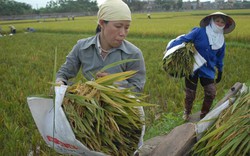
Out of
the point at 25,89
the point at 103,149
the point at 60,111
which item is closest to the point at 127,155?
the point at 103,149

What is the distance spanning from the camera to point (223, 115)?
1.55 metres

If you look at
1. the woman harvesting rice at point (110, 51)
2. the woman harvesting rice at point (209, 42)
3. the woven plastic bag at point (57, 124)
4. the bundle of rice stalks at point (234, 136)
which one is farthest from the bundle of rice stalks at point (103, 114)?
the woman harvesting rice at point (209, 42)

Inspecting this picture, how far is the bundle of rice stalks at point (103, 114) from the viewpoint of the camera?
5.01 ft

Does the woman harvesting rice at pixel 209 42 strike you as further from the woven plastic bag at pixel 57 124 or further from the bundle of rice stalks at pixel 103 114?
the woven plastic bag at pixel 57 124

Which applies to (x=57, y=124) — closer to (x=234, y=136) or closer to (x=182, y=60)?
(x=234, y=136)

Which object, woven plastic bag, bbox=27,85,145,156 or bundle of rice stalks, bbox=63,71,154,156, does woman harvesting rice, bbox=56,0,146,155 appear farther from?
woven plastic bag, bbox=27,85,145,156

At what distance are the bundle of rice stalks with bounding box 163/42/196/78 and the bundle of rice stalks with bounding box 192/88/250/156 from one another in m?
1.80

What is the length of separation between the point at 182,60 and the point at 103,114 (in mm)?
1959

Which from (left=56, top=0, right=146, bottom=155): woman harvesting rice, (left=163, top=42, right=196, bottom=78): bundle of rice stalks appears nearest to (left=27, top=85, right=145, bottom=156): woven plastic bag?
(left=56, top=0, right=146, bottom=155): woman harvesting rice

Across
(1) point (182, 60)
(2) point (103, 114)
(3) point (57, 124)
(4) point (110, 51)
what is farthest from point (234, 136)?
(1) point (182, 60)

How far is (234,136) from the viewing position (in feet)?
4.21

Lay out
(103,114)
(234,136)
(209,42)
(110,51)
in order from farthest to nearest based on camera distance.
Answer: (209,42) < (110,51) < (103,114) < (234,136)

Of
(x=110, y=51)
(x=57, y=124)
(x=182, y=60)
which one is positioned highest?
(x=110, y=51)

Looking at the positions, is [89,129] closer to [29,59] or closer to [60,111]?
[60,111]
